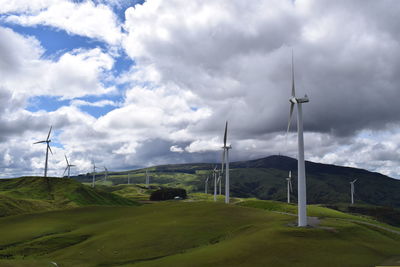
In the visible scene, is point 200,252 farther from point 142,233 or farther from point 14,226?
point 14,226

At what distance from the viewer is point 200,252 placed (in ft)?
192

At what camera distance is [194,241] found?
7056cm

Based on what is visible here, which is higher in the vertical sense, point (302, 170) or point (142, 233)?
point (302, 170)

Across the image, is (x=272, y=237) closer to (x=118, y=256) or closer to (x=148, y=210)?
(x=118, y=256)

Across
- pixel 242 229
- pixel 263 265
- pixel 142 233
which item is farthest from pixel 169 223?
pixel 263 265

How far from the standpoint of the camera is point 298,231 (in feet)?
210

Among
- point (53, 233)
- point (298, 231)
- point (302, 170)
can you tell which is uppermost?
point (302, 170)

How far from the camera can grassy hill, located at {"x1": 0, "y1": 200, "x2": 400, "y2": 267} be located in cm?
5228

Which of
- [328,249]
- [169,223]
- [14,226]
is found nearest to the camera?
[328,249]

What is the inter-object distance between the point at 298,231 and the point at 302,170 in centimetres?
1297

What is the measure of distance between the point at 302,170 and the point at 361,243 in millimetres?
17259

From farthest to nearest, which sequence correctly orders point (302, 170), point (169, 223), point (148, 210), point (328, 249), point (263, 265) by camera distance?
point (148, 210)
point (169, 223)
point (302, 170)
point (328, 249)
point (263, 265)

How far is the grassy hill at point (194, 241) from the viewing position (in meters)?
52.3

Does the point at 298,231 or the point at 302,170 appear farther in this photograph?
the point at 302,170
